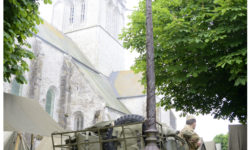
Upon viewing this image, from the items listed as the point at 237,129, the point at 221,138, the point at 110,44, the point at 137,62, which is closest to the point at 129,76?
the point at 110,44

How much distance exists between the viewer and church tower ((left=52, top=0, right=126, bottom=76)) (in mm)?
37500

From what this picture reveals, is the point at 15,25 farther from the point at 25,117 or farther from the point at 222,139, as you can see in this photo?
the point at 222,139

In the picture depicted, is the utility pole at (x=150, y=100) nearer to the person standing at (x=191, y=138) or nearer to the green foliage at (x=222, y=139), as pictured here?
the person standing at (x=191, y=138)

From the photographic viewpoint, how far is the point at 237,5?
848 cm

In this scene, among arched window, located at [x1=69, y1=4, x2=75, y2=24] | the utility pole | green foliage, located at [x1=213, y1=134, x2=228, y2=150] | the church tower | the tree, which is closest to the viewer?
the utility pole

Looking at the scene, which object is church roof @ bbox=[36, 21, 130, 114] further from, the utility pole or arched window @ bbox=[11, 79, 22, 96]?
the utility pole

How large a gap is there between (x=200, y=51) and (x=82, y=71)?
62.8ft

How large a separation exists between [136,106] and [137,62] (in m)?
22.9

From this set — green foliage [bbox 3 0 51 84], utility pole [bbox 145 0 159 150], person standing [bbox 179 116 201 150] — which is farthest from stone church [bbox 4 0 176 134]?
utility pole [bbox 145 0 159 150]

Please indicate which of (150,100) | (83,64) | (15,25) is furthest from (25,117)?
(83,64)

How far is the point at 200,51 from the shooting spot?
9703 millimetres

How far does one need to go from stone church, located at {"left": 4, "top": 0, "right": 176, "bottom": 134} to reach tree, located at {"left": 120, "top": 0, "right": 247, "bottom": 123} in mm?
4796

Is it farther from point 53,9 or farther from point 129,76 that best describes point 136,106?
point 53,9

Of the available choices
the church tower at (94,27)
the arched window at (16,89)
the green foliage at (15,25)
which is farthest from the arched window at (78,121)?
the green foliage at (15,25)
